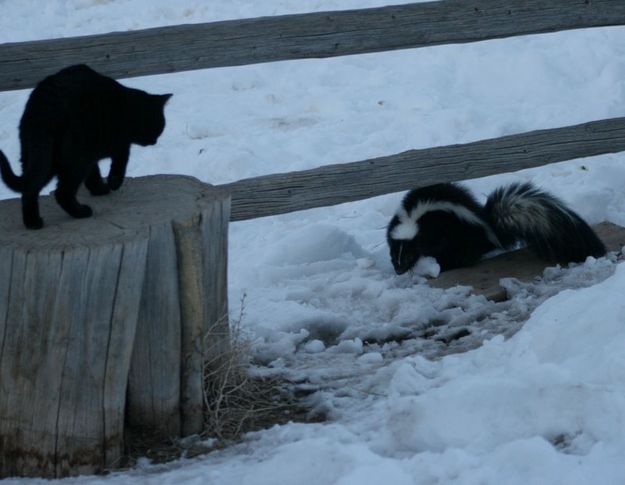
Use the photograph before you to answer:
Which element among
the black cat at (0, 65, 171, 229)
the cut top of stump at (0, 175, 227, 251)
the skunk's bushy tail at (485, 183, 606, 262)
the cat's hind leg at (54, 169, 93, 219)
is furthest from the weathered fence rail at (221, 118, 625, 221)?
the cat's hind leg at (54, 169, 93, 219)

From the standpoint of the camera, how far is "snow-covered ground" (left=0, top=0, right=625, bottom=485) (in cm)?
336

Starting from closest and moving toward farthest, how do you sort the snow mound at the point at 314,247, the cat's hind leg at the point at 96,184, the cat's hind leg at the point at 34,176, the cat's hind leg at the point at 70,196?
the cat's hind leg at the point at 34,176, the cat's hind leg at the point at 70,196, the cat's hind leg at the point at 96,184, the snow mound at the point at 314,247

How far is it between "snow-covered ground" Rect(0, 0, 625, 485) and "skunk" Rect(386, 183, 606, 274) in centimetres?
16

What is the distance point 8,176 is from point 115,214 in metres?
0.42

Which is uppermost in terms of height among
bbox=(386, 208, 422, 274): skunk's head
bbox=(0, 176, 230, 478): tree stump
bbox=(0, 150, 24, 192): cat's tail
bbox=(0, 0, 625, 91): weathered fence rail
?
bbox=(0, 0, 625, 91): weathered fence rail

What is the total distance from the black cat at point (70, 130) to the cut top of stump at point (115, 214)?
90mm

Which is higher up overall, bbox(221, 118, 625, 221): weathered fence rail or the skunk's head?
bbox(221, 118, 625, 221): weathered fence rail

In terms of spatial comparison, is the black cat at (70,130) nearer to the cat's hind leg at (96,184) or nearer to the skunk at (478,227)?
the cat's hind leg at (96,184)

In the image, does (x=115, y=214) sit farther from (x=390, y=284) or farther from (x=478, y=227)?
(x=478, y=227)

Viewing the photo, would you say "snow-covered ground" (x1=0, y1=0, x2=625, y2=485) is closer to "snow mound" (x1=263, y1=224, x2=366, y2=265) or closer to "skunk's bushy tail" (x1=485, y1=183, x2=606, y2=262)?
"snow mound" (x1=263, y1=224, x2=366, y2=265)

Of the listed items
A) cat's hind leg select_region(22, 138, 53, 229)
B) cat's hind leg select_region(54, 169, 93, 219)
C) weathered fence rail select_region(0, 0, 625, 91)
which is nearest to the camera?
cat's hind leg select_region(22, 138, 53, 229)

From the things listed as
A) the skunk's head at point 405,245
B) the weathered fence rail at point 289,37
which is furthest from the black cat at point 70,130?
the skunk's head at point 405,245

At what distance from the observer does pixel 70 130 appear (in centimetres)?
374

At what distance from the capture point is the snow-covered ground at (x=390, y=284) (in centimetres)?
336
